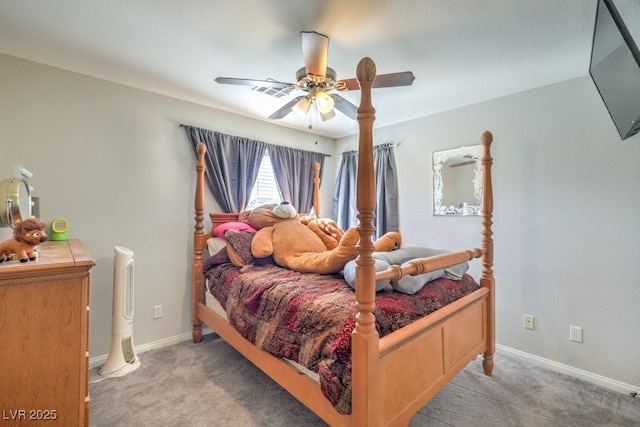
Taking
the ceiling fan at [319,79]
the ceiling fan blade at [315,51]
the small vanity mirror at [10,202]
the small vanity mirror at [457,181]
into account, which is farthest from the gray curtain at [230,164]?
the small vanity mirror at [457,181]

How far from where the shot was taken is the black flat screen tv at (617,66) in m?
1.09

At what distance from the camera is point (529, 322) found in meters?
2.51

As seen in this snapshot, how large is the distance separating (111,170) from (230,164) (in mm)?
1073

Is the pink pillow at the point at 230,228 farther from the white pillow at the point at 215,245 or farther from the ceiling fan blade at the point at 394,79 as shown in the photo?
the ceiling fan blade at the point at 394,79

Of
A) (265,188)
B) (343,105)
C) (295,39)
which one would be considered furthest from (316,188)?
(295,39)

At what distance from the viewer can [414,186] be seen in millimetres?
3354

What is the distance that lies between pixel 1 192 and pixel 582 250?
364 centimetres

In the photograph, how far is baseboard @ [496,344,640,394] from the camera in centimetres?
207

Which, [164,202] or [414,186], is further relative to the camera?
[414,186]

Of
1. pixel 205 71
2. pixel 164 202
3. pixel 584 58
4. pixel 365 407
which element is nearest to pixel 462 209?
pixel 584 58

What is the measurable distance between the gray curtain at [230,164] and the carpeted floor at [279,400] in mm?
1614

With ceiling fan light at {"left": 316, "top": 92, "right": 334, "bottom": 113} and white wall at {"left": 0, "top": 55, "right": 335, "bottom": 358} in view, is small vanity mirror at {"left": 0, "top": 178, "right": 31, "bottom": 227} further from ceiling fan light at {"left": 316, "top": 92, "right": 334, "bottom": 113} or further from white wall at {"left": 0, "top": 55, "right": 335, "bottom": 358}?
ceiling fan light at {"left": 316, "top": 92, "right": 334, "bottom": 113}

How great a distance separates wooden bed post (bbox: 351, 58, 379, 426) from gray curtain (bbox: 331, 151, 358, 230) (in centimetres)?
278

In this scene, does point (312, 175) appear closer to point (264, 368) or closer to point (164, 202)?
point (164, 202)
